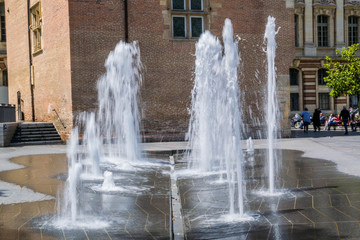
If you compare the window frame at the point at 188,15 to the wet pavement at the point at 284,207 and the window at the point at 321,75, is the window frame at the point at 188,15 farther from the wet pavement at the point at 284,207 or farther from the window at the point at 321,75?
the window at the point at 321,75

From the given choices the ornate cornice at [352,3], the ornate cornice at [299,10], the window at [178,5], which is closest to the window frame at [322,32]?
the ornate cornice at [299,10]

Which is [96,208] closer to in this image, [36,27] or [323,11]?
[36,27]

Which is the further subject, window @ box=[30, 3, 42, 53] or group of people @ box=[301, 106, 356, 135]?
group of people @ box=[301, 106, 356, 135]

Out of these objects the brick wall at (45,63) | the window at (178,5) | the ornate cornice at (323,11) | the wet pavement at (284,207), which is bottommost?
the wet pavement at (284,207)

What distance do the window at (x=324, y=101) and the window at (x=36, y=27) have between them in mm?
23630

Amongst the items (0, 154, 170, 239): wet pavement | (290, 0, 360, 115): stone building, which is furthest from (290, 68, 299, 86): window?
(0, 154, 170, 239): wet pavement

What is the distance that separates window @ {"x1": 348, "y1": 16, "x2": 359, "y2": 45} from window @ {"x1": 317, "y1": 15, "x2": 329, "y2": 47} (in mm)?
2280

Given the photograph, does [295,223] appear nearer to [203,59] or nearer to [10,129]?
[203,59]

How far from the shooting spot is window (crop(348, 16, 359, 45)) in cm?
3594

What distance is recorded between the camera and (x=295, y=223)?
5.16 metres

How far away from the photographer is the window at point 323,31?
35.3m

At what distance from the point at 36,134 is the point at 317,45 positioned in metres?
25.3

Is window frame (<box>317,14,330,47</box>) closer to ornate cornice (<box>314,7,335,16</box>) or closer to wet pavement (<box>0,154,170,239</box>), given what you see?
ornate cornice (<box>314,7,335,16</box>)

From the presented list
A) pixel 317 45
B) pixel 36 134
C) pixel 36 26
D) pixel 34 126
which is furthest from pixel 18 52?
pixel 317 45
